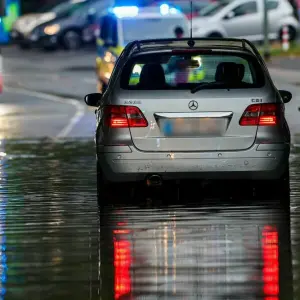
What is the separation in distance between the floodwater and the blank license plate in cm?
63

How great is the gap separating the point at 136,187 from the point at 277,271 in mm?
5250

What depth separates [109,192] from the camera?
551 inches

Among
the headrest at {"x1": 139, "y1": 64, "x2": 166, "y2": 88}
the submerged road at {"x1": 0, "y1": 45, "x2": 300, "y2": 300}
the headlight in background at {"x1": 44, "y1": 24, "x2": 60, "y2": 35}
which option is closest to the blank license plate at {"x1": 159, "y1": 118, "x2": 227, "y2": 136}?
the headrest at {"x1": 139, "y1": 64, "x2": 166, "y2": 88}

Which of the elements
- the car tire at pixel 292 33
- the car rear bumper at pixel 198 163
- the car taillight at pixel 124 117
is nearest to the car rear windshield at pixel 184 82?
the car taillight at pixel 124 117

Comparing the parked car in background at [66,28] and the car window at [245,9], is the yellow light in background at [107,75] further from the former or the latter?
the parked car in background at [66,28]

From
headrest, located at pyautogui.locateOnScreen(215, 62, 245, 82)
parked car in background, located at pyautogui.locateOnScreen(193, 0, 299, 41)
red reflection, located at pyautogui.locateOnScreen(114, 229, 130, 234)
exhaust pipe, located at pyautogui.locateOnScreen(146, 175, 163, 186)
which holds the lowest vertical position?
parked car in background, located at pyautogui.locateOnScreen(193, 0, 299, 41)

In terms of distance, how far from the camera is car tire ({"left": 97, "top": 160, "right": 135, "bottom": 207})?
532 inches

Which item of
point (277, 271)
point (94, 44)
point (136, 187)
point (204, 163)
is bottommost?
point (94, 44)

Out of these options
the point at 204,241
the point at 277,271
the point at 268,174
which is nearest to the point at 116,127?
the point at 268,174

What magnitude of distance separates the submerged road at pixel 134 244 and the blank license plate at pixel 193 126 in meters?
0.63

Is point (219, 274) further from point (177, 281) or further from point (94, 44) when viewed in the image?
point (94, 44)

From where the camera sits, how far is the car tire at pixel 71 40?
52812mm

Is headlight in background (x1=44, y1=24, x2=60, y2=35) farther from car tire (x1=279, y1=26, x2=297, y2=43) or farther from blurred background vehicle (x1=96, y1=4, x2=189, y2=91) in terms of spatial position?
blurred background vehicle (x1=96, y1=4, x2=189, y2=91)

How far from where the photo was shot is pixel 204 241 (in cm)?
1086
